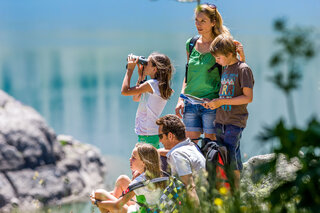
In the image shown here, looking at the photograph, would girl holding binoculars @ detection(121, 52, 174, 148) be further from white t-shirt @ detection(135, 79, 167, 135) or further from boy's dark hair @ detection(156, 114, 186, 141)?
boy's dark hair @ detection(156, 114, 186, 141)

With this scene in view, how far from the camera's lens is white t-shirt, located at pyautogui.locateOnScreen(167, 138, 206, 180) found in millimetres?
3977

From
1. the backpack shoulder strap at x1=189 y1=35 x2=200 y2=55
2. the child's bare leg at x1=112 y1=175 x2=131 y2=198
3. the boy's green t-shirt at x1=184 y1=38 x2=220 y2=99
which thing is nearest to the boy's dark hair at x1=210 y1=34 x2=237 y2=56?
the boy's green t-shirt at x1=184 y1=38 x2=220 y2=99

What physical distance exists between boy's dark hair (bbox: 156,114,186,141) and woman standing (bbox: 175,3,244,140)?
0.36 meters

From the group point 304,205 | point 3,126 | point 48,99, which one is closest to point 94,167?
point 3,126

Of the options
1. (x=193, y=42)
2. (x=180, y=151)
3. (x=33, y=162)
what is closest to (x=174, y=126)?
(x=180, y=151)

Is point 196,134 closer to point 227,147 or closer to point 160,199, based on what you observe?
point 227,147

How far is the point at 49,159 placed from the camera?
1812cm

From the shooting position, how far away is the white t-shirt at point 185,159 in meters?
3.98

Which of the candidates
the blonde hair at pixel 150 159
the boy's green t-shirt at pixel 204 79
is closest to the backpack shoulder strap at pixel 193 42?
the boy's green t-shirt at pixel 204 79

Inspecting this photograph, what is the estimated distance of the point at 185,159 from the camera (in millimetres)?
4020

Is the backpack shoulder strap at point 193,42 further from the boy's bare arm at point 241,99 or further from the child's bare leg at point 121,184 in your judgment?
the child's bare leg at point 121,184

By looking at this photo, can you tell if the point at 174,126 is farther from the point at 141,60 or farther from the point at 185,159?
the point at 141,60

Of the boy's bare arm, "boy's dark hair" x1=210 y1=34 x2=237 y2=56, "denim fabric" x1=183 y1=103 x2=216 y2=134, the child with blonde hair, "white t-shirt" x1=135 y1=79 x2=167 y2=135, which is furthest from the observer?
"white t-shirt" x1=135 y1=79 x2=167 y2=135

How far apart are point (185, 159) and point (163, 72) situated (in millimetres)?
1211
